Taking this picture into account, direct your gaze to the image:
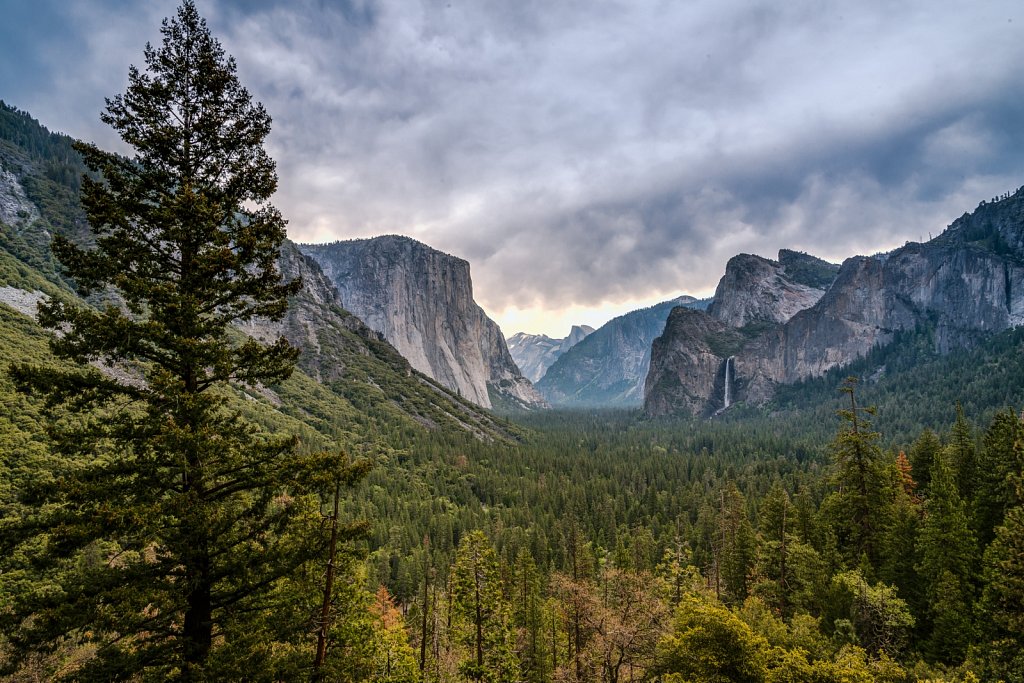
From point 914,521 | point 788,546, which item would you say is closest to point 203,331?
point 914,521

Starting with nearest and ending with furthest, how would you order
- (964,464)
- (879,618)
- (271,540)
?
(271,540) → (879,618) → (964,464)

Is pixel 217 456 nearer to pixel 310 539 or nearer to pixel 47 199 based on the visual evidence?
pixel 310 539

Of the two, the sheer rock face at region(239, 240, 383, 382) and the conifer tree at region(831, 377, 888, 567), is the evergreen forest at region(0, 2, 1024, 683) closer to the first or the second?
the conifer tree at region(831, 377, 888, 567)

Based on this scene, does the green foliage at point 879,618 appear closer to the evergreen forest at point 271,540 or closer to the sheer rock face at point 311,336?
the evergreen forest at point 271,540

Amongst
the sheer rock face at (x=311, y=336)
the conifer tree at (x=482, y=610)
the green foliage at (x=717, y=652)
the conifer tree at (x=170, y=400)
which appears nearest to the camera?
the conifer tree at (x=170, y=400)

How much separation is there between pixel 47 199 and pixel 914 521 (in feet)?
626

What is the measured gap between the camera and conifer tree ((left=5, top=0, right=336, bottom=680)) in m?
8.98

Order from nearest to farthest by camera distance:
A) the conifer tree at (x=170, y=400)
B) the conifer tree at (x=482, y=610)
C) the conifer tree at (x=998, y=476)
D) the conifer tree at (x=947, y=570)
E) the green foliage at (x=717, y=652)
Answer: the conifer tree at (x=170, y=400) < the green foliage at (x=717, y=652) < the conifer tree at (x=482, y=610) < the conifer tree at (x=947, y=570) < the conifer tree at (x=998, y=476)

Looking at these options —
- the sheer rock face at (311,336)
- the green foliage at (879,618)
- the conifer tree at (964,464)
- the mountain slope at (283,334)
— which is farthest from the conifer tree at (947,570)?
the sheer rock face at (311,336)

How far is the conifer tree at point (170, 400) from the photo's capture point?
898 centimetres

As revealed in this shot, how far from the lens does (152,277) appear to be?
11.2m

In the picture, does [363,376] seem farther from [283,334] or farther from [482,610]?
[482,610]

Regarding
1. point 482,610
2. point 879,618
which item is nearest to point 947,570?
point 879,618

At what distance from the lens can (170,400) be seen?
405 inches
